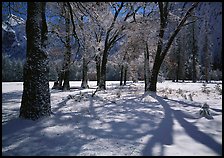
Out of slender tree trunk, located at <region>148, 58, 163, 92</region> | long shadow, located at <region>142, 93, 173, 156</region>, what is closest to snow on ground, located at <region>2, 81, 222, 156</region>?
long shadow, located at <region>142, 93, 173, 156</region>

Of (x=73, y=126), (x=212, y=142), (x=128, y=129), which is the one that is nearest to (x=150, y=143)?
(x=128, y=129)

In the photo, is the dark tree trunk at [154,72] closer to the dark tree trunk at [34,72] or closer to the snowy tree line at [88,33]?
the snowy tree line at [88,33]

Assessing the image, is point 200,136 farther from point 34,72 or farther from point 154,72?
point 154,72

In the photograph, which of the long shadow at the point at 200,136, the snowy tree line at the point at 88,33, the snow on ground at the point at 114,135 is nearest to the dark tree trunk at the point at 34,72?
the snowy tree line at the point at 88,33

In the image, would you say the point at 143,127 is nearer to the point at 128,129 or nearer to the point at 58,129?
the point at 128,129

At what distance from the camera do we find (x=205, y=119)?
4871mm

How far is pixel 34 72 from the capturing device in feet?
15.5

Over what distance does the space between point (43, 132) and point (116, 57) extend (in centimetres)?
1857

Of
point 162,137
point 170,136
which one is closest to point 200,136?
point 170,136

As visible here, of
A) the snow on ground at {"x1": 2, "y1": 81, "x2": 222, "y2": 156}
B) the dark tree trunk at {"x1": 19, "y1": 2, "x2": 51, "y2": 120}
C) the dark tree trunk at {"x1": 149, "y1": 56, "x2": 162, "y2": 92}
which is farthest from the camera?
the dark tree trunk at {"x1": 149, "y1": 56, "x2": 162, "y2": 92}

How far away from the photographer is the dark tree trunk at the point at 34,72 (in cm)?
466

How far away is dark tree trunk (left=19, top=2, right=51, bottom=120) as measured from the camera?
466cm

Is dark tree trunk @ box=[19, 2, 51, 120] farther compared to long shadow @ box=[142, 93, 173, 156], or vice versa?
dark tree trunk @ box=[19, 2, 51, 120]

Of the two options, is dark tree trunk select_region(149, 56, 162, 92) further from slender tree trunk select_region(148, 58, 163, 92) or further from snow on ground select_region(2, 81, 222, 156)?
snow on ground select_region(2, 81, 222, 156)
